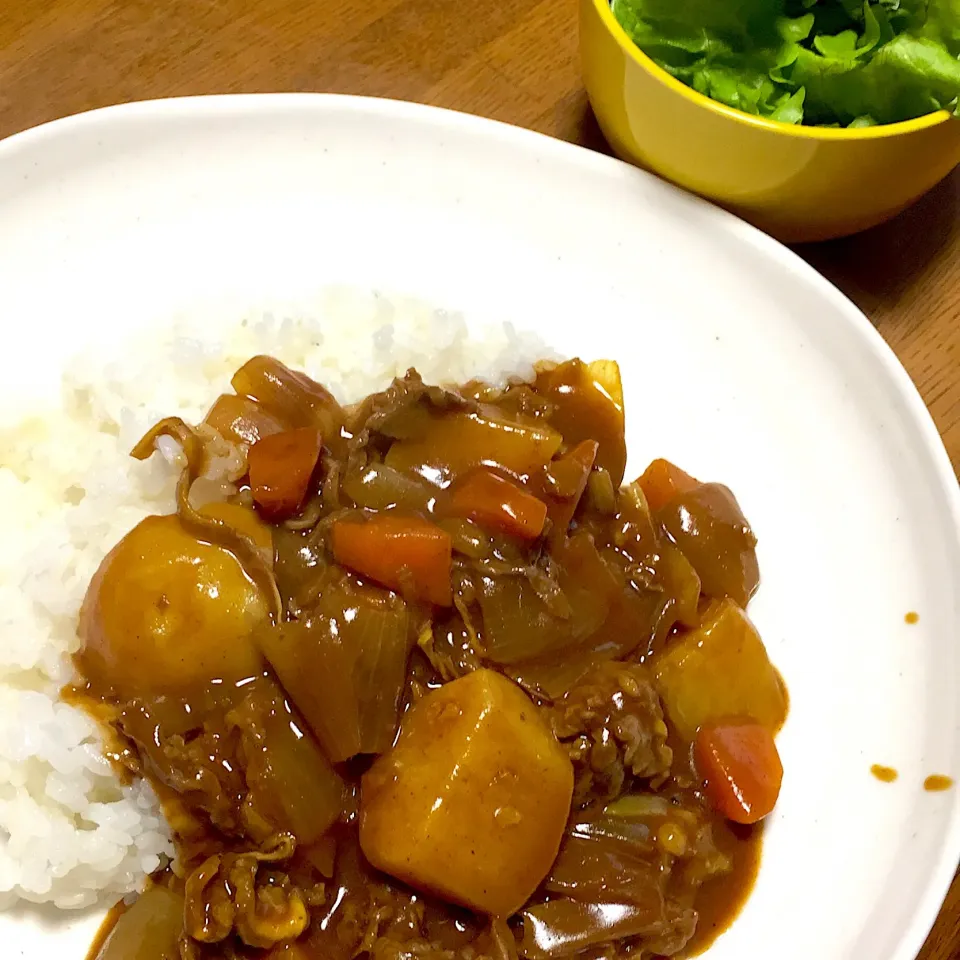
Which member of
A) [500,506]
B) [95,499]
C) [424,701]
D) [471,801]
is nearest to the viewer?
[471,801]

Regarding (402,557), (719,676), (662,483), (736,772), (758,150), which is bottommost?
(736,772)

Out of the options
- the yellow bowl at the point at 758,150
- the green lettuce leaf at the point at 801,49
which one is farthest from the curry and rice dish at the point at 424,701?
the green lettuce leaf at the point at 801,49

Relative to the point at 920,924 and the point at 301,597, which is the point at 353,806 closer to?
the point at 301,597

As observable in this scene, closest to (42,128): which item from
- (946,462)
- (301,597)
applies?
(301,597)

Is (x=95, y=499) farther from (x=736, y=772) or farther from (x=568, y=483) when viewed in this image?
(x=736, y=772)

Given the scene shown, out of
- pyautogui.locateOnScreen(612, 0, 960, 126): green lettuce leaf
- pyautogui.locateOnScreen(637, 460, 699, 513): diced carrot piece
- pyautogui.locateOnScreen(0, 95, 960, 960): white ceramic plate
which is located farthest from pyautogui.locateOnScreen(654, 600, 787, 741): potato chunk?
pyautogui.locateOnScreen(612, 0, 960, 126): green lettuce leaf

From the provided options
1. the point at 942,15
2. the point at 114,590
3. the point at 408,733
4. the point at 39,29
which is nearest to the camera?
the point at 408,733

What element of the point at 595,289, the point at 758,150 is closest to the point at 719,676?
the point at 595,289
